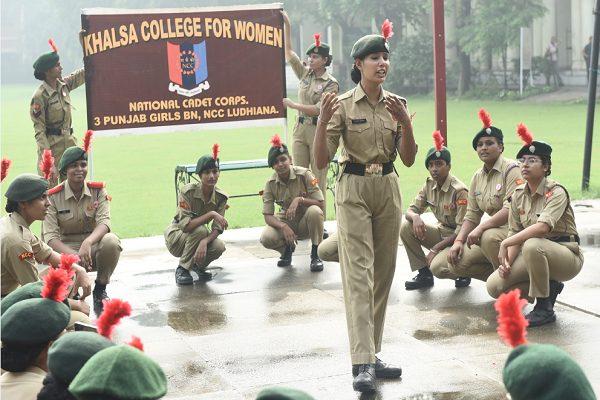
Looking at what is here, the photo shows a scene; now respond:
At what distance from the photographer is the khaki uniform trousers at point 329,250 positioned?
9.24 meters

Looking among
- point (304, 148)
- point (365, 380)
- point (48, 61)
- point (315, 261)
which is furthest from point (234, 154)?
point (365, 380)

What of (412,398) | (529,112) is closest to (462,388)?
(412,398)

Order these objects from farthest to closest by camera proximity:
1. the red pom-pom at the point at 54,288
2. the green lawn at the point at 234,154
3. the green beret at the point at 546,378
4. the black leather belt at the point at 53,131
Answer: the green lawn at the point at 234,154
the black leather belt at the point at 53,131
the red pom-pom at the point at 54,288
the green beret at the point at 546,378

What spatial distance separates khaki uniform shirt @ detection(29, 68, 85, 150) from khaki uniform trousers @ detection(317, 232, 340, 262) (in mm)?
3539

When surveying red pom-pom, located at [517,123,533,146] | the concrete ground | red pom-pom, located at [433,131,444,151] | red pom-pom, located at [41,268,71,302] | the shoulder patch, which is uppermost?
red pom-pom, located at [517,123,533,146]

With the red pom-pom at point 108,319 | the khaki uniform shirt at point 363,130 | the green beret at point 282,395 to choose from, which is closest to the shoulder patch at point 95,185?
the khaki uniform shirt at point 363,130

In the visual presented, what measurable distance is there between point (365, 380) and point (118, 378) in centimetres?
347

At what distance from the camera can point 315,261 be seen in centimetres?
995

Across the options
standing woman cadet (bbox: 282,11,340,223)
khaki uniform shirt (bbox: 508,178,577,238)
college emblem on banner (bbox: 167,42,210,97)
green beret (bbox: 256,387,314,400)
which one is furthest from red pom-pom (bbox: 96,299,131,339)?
college emblem on banner (bbox: 167,42,210,97)

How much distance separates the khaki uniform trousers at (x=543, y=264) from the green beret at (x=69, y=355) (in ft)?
15.5

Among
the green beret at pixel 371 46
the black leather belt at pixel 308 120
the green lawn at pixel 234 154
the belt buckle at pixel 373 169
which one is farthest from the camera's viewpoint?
the green lawn at pixel 234 154

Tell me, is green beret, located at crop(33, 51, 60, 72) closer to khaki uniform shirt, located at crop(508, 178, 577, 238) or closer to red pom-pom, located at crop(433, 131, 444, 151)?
red pom-pom, located at crop(433, 131, 444, 151)

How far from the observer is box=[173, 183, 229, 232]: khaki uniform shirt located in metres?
9.70

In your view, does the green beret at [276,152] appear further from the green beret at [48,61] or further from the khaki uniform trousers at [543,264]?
the khaki uniform trousers at [543,264]
